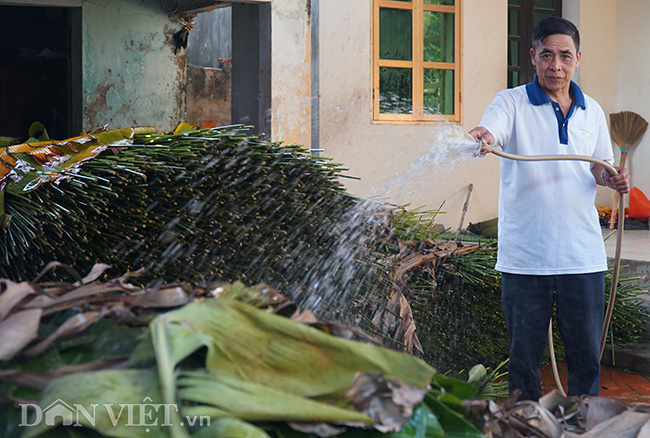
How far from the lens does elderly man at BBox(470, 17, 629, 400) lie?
2.94 metres

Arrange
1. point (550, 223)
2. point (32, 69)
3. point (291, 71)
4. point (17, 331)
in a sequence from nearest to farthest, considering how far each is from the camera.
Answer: point (17, 331) < point (550, 223) < point (291, 71) < point (32, 69)

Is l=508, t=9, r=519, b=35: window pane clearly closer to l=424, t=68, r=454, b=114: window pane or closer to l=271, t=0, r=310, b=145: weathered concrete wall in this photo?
l=424, t=68, r=454, b=114: window pane

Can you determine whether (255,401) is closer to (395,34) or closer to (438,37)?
(395,34)

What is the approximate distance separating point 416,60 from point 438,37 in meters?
0.46

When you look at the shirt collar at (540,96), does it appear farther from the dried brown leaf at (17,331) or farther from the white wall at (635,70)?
the white wall at (635,70)

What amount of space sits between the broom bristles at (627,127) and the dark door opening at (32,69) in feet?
22.5

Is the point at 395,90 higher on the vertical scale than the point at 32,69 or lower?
lower

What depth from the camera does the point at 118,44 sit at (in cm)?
531

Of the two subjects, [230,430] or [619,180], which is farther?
[619,180]

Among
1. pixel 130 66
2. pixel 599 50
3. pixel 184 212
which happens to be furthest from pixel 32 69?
pixel 599 50

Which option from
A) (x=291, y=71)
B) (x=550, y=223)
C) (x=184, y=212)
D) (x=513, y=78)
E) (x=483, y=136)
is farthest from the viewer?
(x=513, y=78)

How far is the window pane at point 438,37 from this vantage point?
7.52 meters

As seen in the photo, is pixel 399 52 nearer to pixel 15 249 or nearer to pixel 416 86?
pixel 416 86

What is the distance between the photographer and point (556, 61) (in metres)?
2.96
